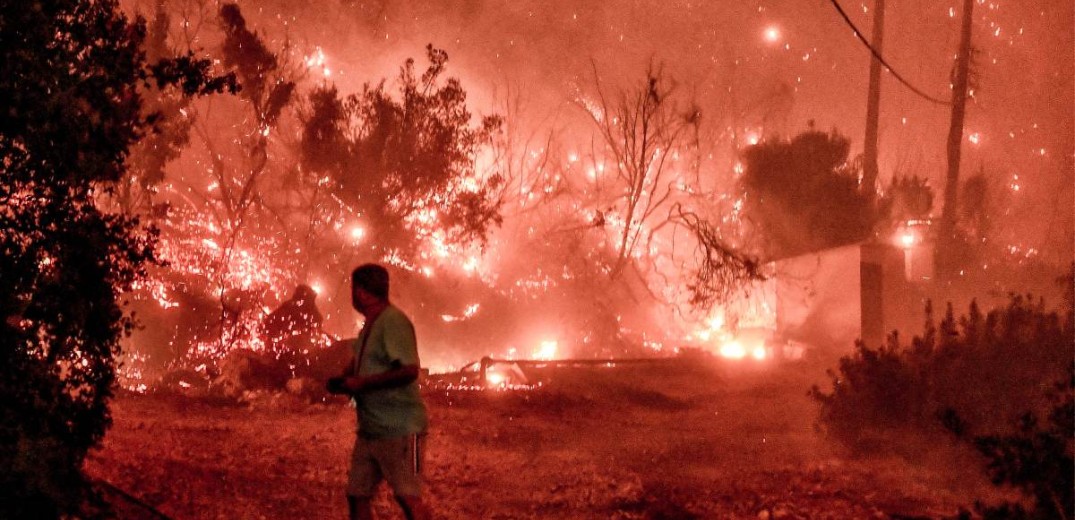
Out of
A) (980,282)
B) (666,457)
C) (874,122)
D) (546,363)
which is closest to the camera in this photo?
(666,457)

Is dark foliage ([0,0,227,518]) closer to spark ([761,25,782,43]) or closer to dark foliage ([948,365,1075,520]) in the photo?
dark foliage ([948,365,1075,520])

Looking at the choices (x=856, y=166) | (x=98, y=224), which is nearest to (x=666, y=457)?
(x=98, y=224)

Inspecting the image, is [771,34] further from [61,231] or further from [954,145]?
[61,231]

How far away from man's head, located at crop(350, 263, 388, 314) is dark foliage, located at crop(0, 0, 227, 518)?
4.82 feet

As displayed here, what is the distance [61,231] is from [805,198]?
2511 centimetres

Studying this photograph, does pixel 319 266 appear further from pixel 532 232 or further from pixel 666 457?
pixel 666 457

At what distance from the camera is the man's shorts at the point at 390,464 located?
468cm

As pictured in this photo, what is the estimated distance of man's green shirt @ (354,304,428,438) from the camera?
185 inches

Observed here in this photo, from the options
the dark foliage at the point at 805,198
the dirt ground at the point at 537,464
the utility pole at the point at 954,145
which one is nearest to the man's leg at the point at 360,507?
the dirt ground at the point at 537,464

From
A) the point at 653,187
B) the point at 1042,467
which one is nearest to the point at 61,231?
the point at 1042,467

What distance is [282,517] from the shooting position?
21.6 ft

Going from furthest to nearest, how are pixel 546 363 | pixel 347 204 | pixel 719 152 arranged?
pixel 719 152
pixel 347 204
pixel 546 363

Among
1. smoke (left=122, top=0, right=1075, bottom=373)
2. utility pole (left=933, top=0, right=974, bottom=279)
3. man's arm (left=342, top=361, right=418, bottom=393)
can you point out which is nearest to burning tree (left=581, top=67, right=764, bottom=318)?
smoke (left=122, top=0, right=1075, bottom=373)

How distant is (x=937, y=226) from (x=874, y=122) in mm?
4968
